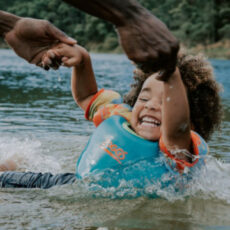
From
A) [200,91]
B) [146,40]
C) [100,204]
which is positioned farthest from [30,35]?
[200,91]

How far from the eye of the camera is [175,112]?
2.50 meters

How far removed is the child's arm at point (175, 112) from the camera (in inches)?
94.6

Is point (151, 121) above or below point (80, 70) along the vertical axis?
below

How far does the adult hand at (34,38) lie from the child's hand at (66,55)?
0.13 feet

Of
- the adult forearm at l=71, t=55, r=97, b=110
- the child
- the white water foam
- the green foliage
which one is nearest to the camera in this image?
the child

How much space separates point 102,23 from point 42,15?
11512mm

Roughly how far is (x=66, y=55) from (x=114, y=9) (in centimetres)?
116

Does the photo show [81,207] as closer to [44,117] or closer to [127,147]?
[127,147]

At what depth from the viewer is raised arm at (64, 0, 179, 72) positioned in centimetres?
183

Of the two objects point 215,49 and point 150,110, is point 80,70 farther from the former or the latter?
point 215,49

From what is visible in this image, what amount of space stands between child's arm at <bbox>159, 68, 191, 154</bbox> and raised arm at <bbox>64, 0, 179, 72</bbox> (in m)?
0.44

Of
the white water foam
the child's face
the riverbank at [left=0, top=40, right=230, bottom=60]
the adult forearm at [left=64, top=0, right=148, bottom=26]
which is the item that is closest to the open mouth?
the child's face

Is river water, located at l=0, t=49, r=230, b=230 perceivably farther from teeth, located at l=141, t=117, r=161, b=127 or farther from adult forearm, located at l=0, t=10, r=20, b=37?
adult forearm, located at l=0, t=10, r=20, b=37

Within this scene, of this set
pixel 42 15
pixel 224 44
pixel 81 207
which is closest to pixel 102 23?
pixel 42 15
